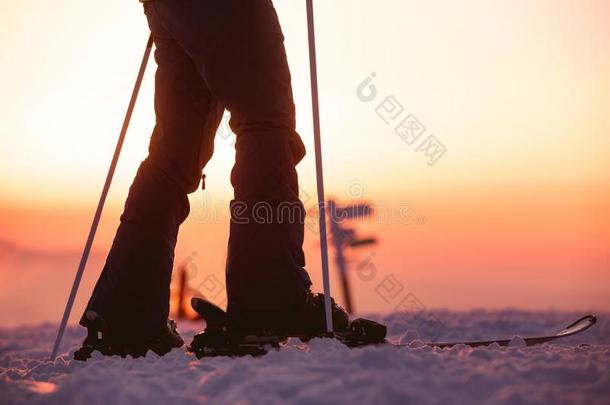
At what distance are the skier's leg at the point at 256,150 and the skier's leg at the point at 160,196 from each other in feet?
1.14

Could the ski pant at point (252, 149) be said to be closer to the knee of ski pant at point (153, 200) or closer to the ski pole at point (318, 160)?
the ski pole at point (318, 160)

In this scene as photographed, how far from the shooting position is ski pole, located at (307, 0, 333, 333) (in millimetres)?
2053

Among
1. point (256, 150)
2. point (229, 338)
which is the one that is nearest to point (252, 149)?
point (256, 150)

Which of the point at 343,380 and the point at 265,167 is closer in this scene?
the point at 343,380

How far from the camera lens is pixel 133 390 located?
1.40 metres

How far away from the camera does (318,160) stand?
2.20 metres

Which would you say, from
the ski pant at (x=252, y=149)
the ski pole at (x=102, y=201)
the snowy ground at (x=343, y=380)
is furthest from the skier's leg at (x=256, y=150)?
the ski pole at (x=102, y=201)

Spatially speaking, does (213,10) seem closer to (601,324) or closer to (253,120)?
(253,120)

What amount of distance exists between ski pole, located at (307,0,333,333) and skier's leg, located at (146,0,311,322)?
0.08 metres

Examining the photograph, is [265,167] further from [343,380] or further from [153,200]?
[343,380]

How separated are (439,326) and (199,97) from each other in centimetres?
268

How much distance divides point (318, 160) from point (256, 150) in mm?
266

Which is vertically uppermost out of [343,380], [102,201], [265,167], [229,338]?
[102,201]

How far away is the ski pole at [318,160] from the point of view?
2.05m
